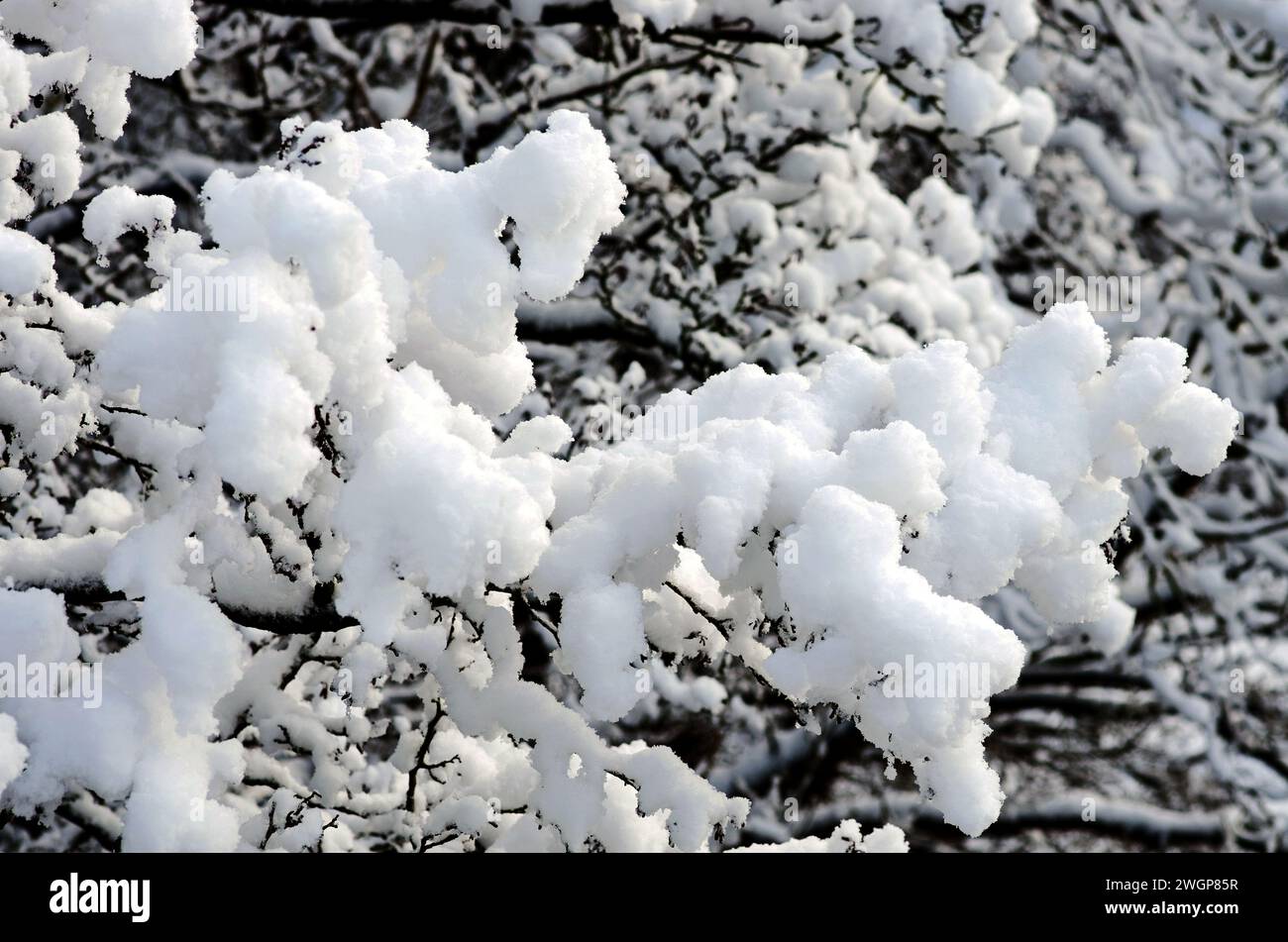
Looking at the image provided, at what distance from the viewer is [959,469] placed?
67.7 inches

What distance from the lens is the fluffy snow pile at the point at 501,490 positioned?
152cm

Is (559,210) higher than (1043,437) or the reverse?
higher

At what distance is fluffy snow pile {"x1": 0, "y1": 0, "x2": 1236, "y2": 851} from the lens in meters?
1.52

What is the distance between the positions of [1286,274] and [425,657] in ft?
17.4

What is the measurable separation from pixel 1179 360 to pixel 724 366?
310 cm

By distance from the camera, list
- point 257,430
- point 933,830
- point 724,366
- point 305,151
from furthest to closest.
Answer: point 933,830 → point 724,366 → point 305,151 → point 257,430

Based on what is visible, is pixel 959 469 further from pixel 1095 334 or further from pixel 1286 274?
pixel 1286 274

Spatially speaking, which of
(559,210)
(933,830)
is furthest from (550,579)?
(933,830)

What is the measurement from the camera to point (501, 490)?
5.03ft

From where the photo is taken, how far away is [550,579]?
67.1 inches
